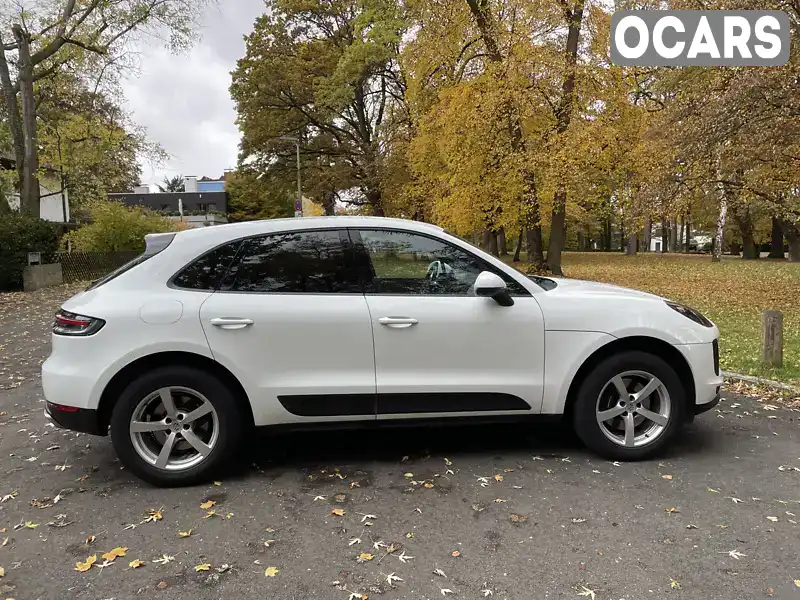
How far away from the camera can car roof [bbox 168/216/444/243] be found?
151 inches

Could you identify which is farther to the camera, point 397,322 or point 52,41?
point 52,41

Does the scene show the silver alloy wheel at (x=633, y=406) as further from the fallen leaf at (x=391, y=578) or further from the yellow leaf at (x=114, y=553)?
the yellow leaf at (x=114, y=553)

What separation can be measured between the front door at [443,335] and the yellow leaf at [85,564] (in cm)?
177

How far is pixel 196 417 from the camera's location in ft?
11.8

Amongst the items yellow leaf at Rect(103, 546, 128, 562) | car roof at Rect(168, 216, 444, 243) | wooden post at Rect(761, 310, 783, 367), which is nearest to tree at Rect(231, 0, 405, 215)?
wooden post at Rect(761, 310, 783, 367)

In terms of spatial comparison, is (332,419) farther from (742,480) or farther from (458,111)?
(458,111)

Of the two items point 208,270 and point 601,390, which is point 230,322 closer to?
point 208,270

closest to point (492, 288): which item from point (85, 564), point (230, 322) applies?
point (230, 322)

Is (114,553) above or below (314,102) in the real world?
below

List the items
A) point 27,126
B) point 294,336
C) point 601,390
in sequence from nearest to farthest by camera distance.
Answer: point 294,336 < point 601,390 < point 27,126

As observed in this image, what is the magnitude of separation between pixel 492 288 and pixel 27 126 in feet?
68.7

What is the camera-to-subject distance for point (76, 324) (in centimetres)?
355

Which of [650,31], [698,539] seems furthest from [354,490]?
[650,31]

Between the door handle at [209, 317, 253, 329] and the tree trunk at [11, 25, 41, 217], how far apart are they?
18147 millimetres
